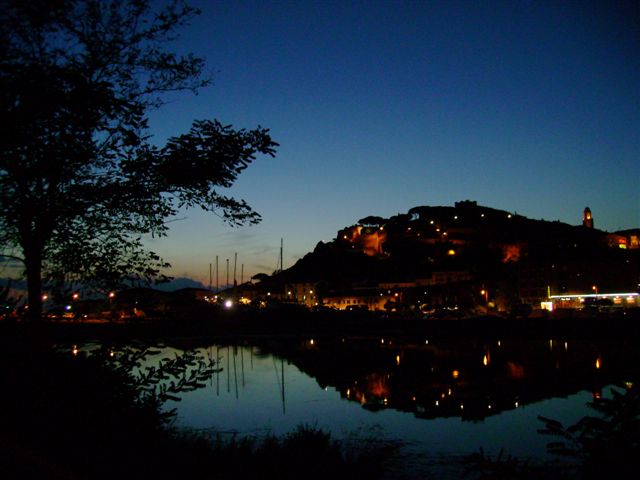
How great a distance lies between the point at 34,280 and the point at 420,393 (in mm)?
17915

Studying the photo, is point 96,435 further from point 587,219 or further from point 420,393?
point 587,219

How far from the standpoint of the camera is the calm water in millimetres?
16641

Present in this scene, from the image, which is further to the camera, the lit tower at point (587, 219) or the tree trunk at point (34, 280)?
the lit tower at point (587, 219)

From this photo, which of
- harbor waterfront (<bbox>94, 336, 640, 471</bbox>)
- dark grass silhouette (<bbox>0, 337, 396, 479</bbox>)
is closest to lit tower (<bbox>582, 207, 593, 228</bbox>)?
harbor waterfront (<bbox>94, 336, 640, 471</bbox>)

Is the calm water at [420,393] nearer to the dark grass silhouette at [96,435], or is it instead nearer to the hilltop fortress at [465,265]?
the dark grass silhouette at [96,435]

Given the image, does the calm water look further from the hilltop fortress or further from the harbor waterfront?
the hilltop fortress

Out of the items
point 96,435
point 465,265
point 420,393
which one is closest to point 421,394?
point 420,393

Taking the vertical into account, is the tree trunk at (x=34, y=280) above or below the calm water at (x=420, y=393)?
above

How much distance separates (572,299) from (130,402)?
267ft

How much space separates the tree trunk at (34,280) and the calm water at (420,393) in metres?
7.77

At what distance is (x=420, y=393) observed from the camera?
22656 millimetres

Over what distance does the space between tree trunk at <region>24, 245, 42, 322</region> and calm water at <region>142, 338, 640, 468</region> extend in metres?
7.77

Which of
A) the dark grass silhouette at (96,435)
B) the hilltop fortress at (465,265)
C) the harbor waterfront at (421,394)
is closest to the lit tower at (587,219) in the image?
the hilltop fortress at (465,265)

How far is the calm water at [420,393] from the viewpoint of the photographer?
16.6m
